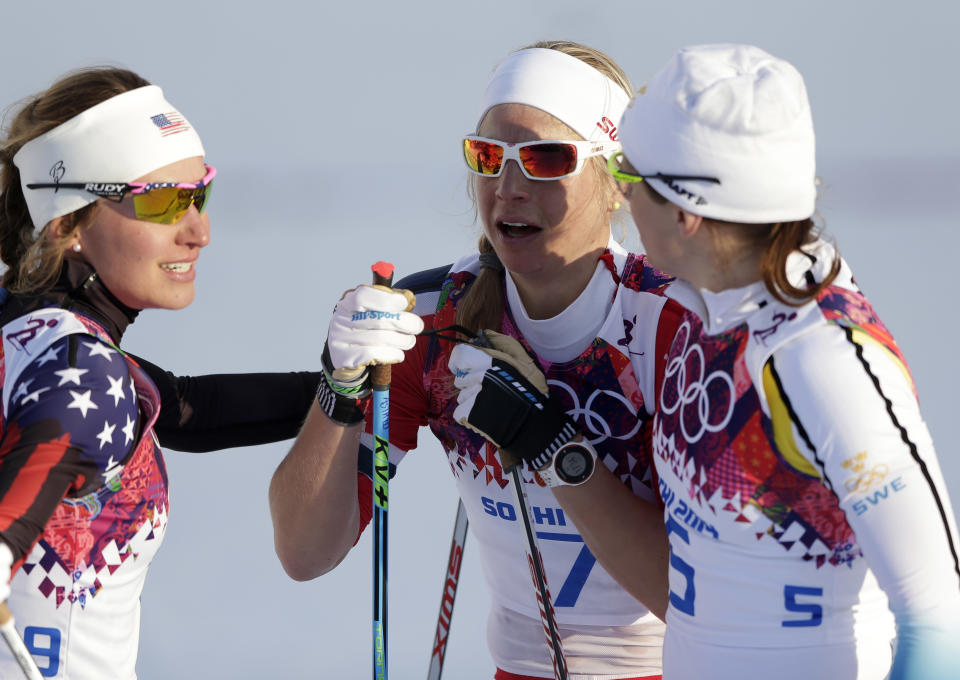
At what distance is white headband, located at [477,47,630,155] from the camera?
1888 mm

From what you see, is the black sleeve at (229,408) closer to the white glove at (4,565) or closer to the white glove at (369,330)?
the white glove at (369,330)

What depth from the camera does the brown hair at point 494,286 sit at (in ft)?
6.48

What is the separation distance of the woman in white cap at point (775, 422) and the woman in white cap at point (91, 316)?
29.9 inches

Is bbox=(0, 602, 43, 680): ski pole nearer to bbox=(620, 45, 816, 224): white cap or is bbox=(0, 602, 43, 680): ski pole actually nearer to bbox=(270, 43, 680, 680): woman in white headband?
bbox=(270, 43, 680, 680): woman in white headband

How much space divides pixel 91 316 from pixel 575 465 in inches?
30.9

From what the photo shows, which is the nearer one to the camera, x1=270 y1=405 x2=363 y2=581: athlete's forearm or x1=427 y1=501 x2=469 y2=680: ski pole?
x1=270 y1=405 x2=363 y2=581: athlete's forearm

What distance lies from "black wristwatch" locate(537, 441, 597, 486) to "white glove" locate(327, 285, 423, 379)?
302 mm

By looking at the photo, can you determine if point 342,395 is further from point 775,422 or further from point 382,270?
point 775,422

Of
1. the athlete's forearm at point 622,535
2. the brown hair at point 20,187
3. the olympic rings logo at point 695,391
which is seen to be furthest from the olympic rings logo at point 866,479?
the brown hair at point 20,187

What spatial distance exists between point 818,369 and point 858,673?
0.45m

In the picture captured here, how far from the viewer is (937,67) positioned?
19.2ft

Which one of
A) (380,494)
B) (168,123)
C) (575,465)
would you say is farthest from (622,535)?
(168,123)

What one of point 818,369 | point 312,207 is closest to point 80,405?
point 818,369

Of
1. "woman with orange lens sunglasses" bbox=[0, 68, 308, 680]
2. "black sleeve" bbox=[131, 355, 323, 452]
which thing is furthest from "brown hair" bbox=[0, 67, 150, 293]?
"black sleeve" bbox=[131, 355, 323, 452]
